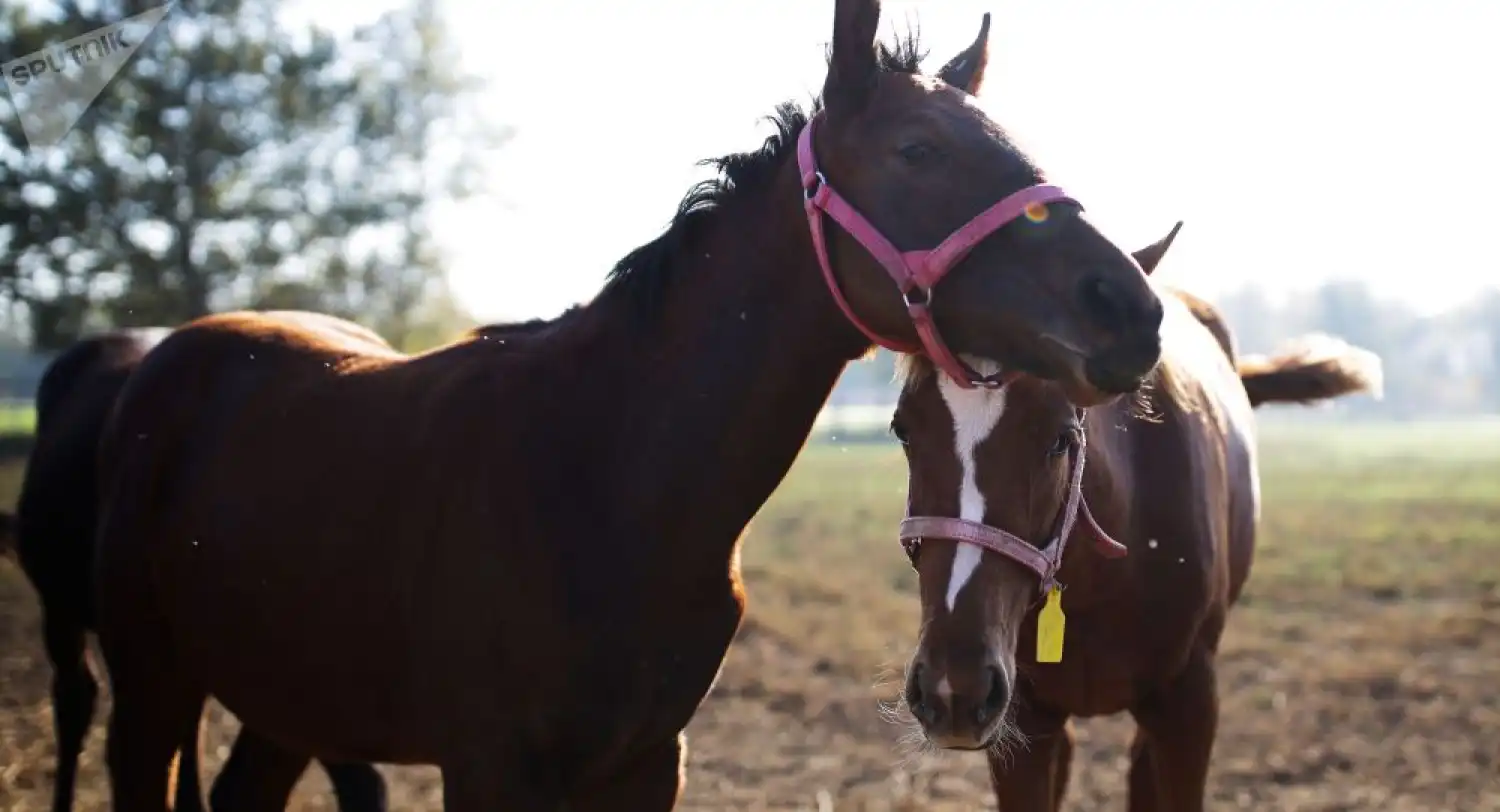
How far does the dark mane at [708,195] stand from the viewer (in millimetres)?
2758

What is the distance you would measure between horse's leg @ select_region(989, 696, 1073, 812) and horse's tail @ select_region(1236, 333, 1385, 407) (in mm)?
2854

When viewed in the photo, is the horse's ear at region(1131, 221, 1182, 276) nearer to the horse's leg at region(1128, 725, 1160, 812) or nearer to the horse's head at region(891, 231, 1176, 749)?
the horse's head at region(891, 231, 1176, 749)

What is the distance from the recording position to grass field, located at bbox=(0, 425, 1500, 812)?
5945 millimetres

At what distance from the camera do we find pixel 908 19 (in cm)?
268

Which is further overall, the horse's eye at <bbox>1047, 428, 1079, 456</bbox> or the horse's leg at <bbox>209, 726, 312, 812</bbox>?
the horse's leg at <bbox>209, 726, 312, 812</bbox>

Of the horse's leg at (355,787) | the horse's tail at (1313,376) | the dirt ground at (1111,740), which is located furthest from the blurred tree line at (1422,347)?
the horse's leg at (355,787)

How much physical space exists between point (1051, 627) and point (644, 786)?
40.5 inches

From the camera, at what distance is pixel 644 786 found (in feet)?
9.09

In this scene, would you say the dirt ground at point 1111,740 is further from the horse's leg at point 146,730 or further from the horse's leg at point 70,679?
the horse's leg at point 146,730

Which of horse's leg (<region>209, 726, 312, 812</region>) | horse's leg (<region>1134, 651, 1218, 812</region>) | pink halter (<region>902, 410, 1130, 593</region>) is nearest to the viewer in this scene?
pink halter (<region>902, 410, 1130, 593</region>)

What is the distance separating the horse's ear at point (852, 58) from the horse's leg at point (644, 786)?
1.39 metres

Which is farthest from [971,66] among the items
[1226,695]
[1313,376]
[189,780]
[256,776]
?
[1226,695]

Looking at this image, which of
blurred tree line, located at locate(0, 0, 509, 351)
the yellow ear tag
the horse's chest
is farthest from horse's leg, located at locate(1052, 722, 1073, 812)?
blurred tree line, located at locate(0, 0, 509, 351)

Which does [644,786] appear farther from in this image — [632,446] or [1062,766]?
[1062,766]
